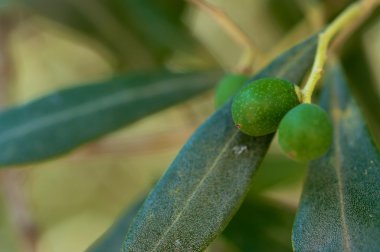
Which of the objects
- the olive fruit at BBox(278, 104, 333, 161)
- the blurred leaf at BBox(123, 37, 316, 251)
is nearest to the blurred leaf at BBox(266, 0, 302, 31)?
the blurred leaf at BBox(123, 37, 316, 251)

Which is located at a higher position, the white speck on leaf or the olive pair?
the olive pair

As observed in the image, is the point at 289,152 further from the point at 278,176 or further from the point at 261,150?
the point at 278,176

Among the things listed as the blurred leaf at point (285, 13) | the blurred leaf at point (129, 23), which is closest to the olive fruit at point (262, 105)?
the blurred leaf at point (129, 23)

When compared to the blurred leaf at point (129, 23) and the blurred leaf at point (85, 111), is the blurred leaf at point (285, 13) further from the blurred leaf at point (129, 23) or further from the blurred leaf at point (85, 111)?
the blurred leaf at point (85, 111)

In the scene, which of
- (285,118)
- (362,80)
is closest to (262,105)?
(285,118)

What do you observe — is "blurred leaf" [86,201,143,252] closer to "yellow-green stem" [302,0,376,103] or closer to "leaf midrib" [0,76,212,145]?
"leaf midrib" [0,76,212,145]

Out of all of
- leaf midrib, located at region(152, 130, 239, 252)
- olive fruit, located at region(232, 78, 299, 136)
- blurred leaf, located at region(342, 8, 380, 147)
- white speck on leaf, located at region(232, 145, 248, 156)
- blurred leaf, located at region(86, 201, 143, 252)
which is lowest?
blurred leaf, located at region(342, 8, 380, 147)

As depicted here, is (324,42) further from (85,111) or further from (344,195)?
(85,111)
